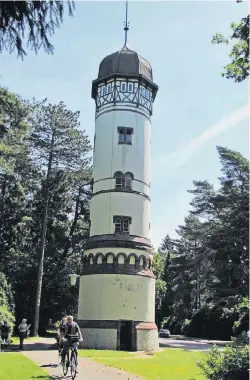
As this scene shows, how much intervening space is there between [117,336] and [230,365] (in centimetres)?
→ 1843

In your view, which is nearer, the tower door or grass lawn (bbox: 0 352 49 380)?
grass lawn (bbox: 0 352 49 380)

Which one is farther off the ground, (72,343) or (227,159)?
(227,159)

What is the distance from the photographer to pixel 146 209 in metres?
30.0

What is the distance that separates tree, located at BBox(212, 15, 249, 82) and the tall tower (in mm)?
19351

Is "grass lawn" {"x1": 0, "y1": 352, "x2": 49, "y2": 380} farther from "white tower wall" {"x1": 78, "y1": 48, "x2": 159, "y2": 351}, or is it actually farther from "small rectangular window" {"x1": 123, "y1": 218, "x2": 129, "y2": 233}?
"small rectangular window" {"x1": 123, "y1": 218, "x2": 129, "y2": 233}

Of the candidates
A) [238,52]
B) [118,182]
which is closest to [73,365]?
[238,52]

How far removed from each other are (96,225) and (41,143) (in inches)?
478

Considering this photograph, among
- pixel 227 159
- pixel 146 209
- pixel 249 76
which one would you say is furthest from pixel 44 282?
pixel 249 76

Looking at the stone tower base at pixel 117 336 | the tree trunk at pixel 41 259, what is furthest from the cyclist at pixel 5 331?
the tree trunk at pixel 41 259

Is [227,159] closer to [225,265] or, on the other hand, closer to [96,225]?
[225,265]

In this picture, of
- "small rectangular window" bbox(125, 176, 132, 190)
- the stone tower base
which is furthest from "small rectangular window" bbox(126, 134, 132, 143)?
the stone tower base

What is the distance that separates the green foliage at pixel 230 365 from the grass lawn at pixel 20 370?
4.50 metres

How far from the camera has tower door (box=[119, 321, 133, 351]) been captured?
86.7 ft

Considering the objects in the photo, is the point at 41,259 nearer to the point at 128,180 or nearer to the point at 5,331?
the point at 5,331
